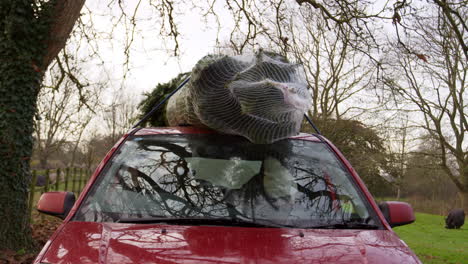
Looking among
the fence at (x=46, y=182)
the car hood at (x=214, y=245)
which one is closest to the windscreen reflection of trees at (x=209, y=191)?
the car hood at (x=214, y=245)

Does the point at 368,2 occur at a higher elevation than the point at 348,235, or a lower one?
higher

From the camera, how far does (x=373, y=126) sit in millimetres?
22547

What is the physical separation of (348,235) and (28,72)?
5.94m

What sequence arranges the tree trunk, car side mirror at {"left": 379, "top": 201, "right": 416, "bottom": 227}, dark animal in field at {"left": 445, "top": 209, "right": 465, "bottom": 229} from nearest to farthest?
car side mirror at {"left": 379, "top": 201, "right": 416, "bottom": 227} < the tree trunk < dark animal in field at {"left": 445, "top": 209, "right": 465, "bottom": 229}

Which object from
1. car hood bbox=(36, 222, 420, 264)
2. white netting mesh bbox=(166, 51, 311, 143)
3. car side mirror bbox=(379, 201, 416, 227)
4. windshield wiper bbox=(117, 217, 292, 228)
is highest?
white netting mesh bbox=(166, 51, 311, 143)

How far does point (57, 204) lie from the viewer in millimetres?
2752

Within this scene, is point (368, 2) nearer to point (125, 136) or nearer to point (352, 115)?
point (125, 136)

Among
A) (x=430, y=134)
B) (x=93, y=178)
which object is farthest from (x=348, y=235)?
(x=430, y=134)

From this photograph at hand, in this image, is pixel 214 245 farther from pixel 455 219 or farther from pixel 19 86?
pixel 455 219

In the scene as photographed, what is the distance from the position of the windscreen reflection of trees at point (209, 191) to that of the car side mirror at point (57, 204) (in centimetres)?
26

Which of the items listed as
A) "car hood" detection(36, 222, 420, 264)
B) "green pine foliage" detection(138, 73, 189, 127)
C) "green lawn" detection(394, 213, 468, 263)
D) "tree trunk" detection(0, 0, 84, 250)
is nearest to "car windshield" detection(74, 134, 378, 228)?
"car hood" detection(36, 222, 420, 264)

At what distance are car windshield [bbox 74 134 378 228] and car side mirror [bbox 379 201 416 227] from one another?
0.85 feet

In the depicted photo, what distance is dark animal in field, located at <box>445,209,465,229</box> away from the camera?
2564 centimetres

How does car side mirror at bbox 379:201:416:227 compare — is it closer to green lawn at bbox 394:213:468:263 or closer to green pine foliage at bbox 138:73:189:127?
green pine foliage at bbox 138:73:189:127
